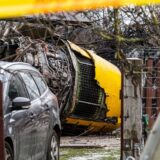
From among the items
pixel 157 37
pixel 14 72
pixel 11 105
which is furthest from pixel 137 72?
pixel 14 72

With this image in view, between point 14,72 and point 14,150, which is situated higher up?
point 14,72

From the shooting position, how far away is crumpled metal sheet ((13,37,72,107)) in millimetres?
14367

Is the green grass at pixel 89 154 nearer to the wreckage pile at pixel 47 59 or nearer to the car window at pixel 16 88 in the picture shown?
the wreckage pile at pixel 47 59

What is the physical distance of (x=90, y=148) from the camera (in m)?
13.4

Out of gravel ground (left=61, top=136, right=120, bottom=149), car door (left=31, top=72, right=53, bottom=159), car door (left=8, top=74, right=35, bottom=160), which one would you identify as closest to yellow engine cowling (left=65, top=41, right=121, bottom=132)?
gravel ground (left=61, top=136, right=120, bottom=149)

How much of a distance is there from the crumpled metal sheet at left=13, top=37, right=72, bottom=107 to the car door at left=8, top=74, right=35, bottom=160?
202 inches

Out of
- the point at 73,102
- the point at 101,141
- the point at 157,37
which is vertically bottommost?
the point at 101,141

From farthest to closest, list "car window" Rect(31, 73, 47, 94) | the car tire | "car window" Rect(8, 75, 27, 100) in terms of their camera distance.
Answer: "car window" Rect(31, 73, 47, 94) → the car tire → "car window" Rect(8, 75, 27, 100)

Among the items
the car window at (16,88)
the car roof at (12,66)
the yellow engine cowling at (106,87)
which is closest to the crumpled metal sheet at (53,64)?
the yellow engine cowling at (106,87)

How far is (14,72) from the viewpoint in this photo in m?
9.02

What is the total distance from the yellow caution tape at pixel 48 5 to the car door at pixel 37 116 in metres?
6.10

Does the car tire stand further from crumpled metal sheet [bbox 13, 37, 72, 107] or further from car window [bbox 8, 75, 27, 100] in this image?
crumpled metal sheet [bbox 13, 37, 72, 107]

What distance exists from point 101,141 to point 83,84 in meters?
1.40

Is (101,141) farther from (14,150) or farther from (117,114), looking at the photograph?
(14,150)
